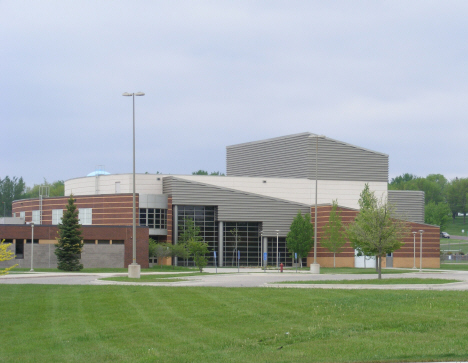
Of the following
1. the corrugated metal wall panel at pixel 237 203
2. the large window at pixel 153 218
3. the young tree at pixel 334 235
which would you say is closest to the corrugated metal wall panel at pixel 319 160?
the corrugated metal wall panel at pixel 237 203

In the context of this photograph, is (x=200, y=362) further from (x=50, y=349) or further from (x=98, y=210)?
(x=98, y=210)

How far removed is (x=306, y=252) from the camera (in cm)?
7050

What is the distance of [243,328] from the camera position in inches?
591

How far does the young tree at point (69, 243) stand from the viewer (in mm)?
52719

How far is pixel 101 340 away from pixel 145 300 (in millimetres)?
6610

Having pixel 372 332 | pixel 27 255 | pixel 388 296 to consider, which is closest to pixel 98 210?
pixel 27 255

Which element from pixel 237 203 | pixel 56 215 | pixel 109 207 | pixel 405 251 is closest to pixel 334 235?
pixel 405 251

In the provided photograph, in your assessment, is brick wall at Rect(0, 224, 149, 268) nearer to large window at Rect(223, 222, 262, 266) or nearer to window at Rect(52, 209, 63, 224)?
large window at Rect(223, 222, 262, 266)

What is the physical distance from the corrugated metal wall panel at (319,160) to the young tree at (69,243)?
3381cm

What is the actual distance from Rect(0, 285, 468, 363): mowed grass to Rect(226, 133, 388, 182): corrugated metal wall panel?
188 feet

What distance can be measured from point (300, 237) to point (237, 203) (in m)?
8.45

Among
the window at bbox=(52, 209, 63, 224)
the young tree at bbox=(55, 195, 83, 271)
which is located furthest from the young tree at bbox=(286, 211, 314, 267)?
the window at bbox=(52, 209, 63, 224)

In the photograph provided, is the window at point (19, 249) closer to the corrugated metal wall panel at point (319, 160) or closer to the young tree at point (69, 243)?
the young tree at point (69, 243)

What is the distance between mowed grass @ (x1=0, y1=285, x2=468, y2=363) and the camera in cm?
1230
